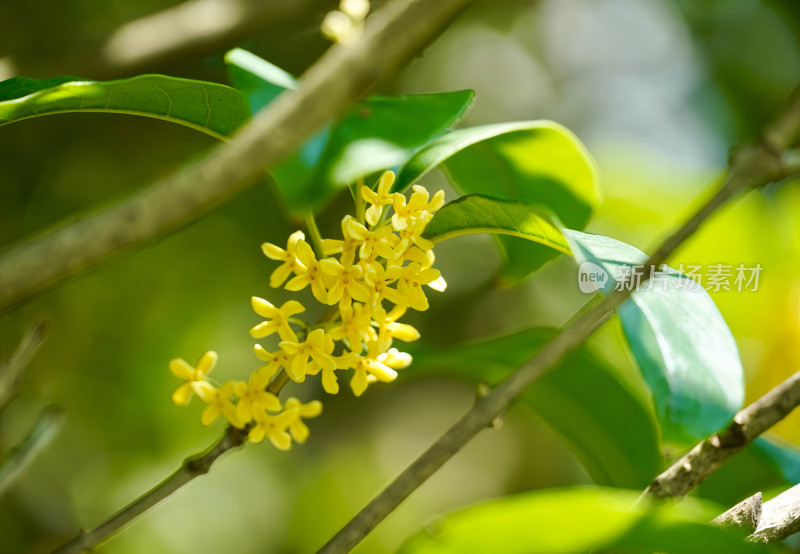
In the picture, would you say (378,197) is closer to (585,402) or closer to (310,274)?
(310,274)

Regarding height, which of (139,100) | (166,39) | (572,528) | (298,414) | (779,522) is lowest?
(779,522)

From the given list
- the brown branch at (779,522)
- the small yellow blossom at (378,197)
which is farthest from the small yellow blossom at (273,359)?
the brown branch at (779,522)

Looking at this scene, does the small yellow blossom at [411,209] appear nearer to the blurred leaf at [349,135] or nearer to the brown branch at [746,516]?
the blurred leaf at [349,135]

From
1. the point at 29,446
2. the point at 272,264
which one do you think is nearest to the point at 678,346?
the point at 29,446

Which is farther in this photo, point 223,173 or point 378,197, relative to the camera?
point 378,197

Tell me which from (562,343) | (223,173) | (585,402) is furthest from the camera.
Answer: (585,402)

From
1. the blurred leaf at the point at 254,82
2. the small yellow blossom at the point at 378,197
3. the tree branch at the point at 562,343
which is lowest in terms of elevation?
the tree branch at the point at 562,343
